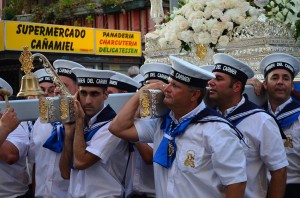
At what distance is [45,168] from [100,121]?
2.47 feet

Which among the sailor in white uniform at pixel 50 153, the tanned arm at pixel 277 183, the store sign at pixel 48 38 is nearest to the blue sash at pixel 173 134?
the tanned arm at pixel 277 183

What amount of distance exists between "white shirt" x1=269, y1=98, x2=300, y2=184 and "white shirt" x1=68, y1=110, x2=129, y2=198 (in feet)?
4.08

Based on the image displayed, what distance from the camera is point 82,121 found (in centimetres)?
390

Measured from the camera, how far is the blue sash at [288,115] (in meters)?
4.41

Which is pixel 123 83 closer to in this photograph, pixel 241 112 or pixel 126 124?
pixel 126 124

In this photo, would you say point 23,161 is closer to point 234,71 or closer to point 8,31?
point 234,71

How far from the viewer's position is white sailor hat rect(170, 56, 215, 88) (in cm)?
341

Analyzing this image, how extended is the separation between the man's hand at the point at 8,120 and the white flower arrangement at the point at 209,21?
1.89 m

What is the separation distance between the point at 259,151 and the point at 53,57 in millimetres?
8027

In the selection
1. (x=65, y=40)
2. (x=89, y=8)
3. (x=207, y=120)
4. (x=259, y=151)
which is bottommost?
(x=259, y=151)

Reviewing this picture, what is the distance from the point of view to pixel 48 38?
11.1m

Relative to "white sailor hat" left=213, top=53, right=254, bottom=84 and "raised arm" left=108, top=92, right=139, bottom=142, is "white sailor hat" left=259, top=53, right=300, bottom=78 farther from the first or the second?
"raised arm" left=108, top=92, right=139, bottom=142

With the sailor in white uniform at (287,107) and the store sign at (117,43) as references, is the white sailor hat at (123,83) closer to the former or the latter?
the sailor in white uniform at (287,107)

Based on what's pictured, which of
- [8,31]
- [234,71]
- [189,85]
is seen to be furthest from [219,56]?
[8,31]
